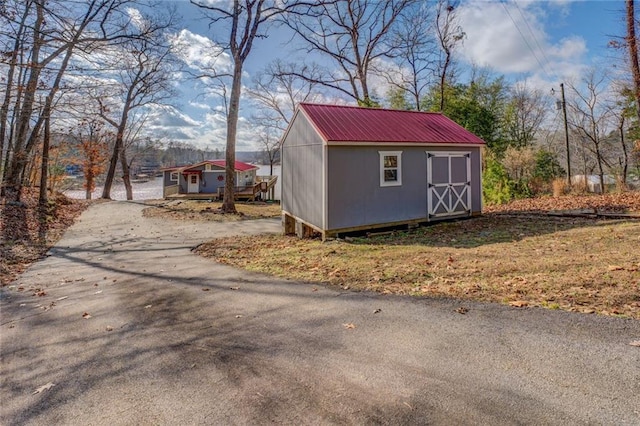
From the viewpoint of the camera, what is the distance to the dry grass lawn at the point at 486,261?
14.4 feet

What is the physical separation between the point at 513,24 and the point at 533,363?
51.7 feet

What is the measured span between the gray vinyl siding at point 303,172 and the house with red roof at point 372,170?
3 centimetres

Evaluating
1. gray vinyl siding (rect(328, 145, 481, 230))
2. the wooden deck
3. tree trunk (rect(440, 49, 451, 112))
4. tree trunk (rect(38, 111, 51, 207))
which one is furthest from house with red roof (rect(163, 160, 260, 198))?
gray vinyl siding (rect(328, 145, 481, 230))

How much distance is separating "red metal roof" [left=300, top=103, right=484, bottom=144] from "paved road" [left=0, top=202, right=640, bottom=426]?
5090 mm

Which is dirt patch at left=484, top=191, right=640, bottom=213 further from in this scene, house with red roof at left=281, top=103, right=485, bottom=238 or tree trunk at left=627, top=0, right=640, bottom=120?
tree trunk at left=627, top=0, right=640, bottom=120

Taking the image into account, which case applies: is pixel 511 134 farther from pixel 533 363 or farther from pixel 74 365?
pixel 74 365

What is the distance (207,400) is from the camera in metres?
2.63

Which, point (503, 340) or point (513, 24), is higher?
point (513, 24)

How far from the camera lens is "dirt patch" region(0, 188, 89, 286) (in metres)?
7.72

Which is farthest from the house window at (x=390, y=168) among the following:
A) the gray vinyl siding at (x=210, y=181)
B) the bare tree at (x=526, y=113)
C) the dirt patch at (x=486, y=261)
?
the gray vinyl siding at (x=210, y=181)

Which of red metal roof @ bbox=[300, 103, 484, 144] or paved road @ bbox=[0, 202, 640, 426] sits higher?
red metal roof @ bbox=[300, 103, 484, 144]

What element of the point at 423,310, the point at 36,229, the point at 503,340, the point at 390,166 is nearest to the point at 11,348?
the point at 423,310

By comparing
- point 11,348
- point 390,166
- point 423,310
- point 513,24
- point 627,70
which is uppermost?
point 513,24

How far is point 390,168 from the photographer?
963cm
